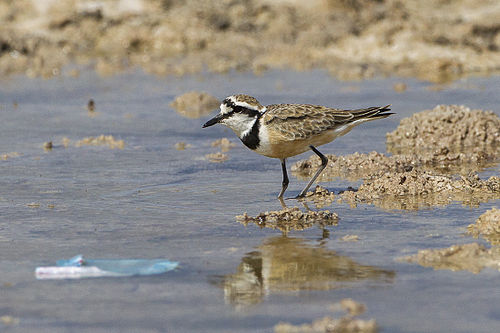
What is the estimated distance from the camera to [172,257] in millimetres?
5793

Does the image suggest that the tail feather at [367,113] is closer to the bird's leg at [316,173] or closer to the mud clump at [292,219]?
the bird's leg at [316,173]

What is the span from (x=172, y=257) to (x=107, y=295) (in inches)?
33.2

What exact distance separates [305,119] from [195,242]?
2.30 metres

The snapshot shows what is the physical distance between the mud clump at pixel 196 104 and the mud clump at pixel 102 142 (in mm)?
1905

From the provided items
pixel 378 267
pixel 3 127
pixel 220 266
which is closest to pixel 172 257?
pixel 220 266

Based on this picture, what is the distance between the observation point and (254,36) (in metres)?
16.9

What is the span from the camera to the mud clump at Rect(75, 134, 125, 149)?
10.2m

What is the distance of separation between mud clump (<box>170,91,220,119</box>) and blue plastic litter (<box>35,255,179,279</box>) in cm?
667

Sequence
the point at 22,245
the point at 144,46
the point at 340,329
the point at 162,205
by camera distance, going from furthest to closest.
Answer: the point at 144,46 → the point at 162,205 → the point at 22,245 → the point at 340,329

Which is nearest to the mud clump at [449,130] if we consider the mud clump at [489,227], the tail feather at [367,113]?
the tail feather at [367,113]

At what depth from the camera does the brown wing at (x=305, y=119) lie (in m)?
7.86

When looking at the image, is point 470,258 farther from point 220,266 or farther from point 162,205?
point 162,205

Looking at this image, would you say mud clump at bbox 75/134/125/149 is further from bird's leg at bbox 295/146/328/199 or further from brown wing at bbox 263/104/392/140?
bird's leg at bbox 295/146/328/199

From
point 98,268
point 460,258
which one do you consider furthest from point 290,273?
point 98,268
